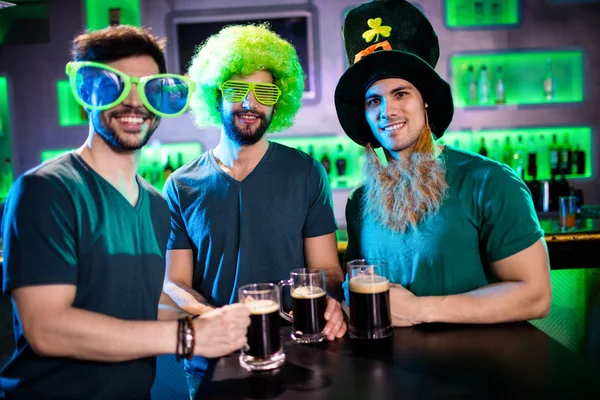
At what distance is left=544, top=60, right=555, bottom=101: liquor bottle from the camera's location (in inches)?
203

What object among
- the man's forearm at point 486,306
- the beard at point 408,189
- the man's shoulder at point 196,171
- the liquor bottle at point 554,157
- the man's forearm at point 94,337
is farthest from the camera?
the liquor bottle at point 554,157

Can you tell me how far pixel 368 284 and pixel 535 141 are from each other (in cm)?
435

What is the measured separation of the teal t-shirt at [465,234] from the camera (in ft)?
5.71

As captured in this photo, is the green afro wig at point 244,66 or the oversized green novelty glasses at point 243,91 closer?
the oversized green novelty glasses at point 243,91

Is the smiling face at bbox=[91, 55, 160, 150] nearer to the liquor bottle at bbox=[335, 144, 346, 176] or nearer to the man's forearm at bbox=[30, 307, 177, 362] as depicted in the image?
the man's forearm at bbox=[30, 307, 177, 362]

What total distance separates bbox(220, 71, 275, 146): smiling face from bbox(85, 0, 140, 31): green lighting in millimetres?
3520

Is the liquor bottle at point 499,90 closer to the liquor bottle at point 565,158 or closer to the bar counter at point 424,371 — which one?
the liquor bottle at point 565,158

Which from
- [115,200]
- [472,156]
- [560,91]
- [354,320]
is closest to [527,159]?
[560,91]

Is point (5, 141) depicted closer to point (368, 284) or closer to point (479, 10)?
point (479, 10)

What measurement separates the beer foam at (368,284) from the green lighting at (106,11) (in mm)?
4421

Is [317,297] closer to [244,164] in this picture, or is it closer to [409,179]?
[409,179]

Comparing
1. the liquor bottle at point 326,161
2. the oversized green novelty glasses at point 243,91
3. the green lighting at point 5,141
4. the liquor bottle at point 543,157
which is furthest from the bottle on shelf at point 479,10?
the green lighting at point 5,141

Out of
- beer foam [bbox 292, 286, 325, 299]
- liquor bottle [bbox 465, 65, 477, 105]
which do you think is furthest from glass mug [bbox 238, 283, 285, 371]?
liquor bottle [bbox 465, 65, 477, 105]

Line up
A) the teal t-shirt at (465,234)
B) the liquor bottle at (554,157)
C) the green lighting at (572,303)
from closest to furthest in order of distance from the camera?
1. the teal t-shirt at (465,234)
2. the green lighting at (572,303)
3. the liquor bottle at (554,157)
